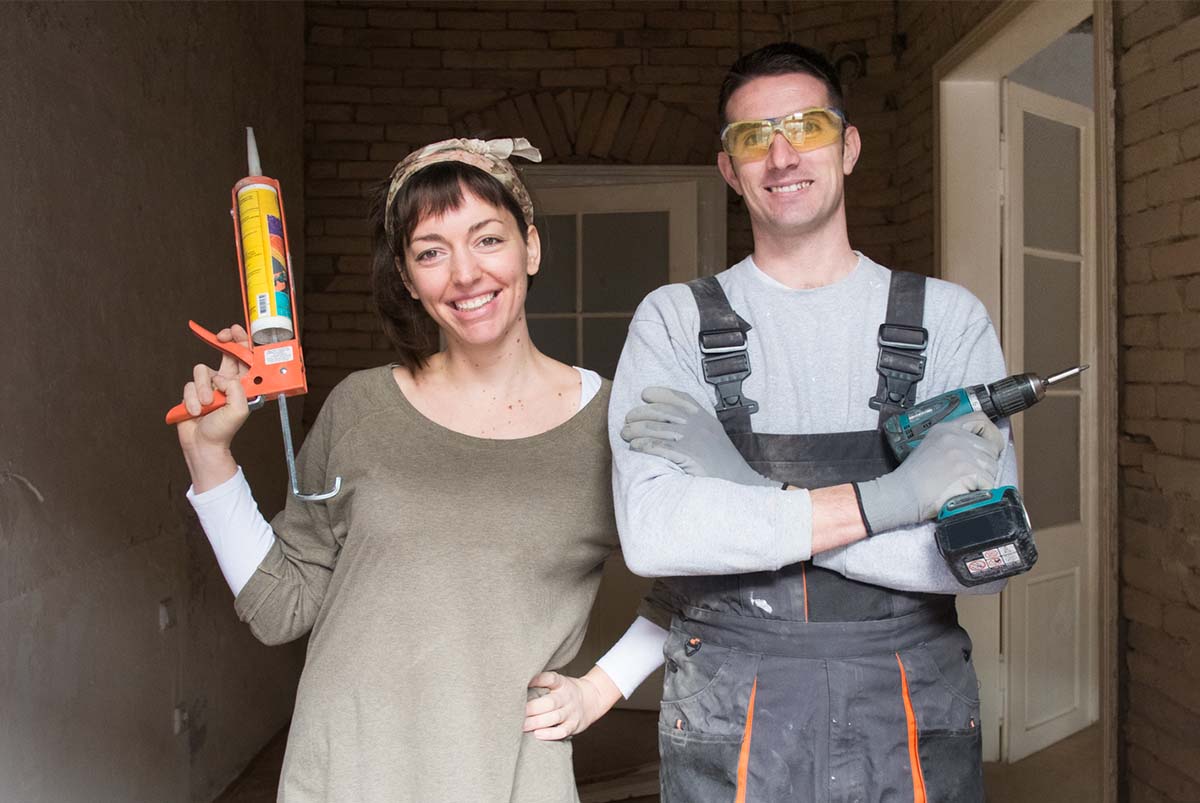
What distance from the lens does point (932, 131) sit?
4.35m

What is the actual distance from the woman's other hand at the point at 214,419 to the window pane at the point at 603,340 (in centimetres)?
365

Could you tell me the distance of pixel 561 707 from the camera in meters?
1.64

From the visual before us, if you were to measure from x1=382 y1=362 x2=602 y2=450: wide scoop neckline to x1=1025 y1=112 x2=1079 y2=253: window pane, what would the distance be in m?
3.31

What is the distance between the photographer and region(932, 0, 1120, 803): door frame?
2.99m

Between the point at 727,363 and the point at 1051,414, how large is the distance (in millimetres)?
3428

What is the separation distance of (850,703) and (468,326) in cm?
81

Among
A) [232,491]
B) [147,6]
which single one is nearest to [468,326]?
[232,491]

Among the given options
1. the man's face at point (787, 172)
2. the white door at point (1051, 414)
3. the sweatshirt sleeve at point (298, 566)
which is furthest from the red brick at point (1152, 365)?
the sweatshirt sleeve at point (298, 566)

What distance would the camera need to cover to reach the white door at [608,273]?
5094 millimetres

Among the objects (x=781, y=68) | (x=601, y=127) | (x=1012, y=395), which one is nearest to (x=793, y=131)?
(x=781, y=68)

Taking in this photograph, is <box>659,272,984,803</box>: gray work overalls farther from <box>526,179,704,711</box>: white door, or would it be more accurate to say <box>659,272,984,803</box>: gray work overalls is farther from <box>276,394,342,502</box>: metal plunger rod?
<box>526,179,704,711</box>: white door

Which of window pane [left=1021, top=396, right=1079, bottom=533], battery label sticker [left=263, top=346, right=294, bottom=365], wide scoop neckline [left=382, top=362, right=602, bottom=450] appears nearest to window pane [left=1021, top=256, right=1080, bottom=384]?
window pane [left=1021, top=396, right=1079, bottom=533]

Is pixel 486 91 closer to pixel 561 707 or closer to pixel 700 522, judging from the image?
pixel 561 707

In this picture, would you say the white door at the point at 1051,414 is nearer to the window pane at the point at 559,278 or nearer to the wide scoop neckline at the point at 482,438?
the window pane at the point at 559,278
